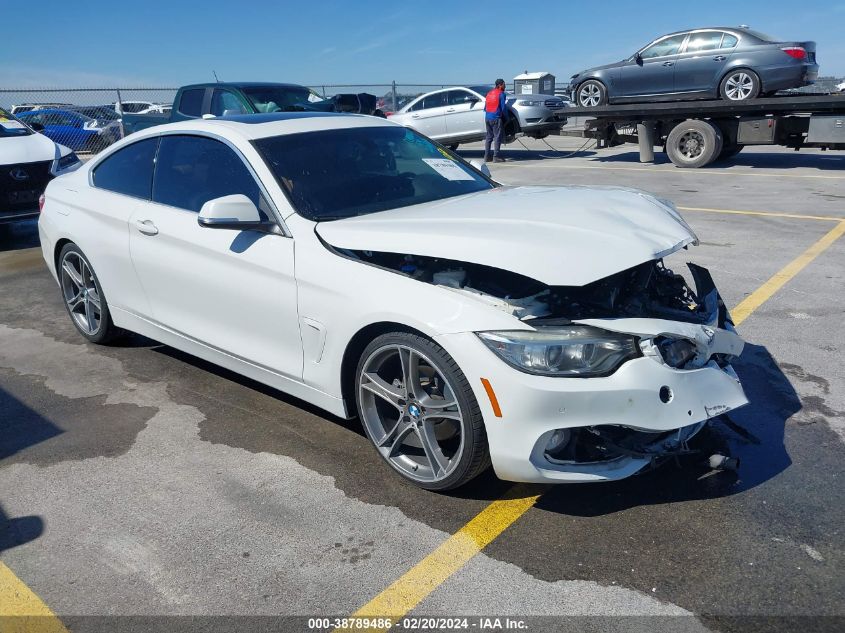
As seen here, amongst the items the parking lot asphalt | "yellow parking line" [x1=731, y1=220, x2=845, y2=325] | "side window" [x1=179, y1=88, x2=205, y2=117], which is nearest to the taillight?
"yellow parking line" [x1=731, y1=220, x2=845, y2=325]

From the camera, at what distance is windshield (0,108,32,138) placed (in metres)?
9.67

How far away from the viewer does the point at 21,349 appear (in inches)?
215

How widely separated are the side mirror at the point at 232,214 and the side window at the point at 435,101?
53.7ft

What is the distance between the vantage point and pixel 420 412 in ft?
10.6

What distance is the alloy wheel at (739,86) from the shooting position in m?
14.1

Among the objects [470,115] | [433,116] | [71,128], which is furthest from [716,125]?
[71,128]

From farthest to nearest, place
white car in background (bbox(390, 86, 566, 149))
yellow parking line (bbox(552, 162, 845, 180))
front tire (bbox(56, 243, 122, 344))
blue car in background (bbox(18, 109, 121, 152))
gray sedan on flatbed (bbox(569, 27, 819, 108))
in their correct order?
blue car in background (bbox(18, 109, 121, 152))
white car in background (bbox(390, 86, 566, 149))
gray sedan on flatbed (bbox(569, 27, 819, 108))
yellow parking line (bbox(552, 162, 845, 180))
front tire (bbox(56, 243, 122, 344))

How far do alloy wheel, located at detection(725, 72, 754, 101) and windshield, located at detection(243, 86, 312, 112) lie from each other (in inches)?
322

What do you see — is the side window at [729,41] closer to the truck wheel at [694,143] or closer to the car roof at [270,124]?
the truck wheel at [694,143]

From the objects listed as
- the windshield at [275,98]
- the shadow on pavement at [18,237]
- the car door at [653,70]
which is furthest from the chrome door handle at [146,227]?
the car door at [653,70]

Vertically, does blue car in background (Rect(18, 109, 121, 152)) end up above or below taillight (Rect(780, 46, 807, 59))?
below

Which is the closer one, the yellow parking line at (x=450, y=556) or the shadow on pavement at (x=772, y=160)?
the yellow parking line at (x=450, y=556)

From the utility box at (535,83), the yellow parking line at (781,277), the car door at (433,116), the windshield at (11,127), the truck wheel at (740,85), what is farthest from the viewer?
the utility box at (535,83)

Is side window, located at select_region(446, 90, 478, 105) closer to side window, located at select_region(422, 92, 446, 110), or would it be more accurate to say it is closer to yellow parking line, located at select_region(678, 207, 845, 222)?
side window, located at select_region(422, 92, 446, 110)
